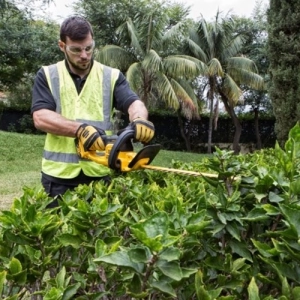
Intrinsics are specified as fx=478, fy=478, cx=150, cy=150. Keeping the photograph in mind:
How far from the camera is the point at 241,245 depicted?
50.8 inches

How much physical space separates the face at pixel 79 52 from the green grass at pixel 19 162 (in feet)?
16.6

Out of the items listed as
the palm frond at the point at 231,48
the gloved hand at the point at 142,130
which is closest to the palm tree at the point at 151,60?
the palm frond at the point at 231,48

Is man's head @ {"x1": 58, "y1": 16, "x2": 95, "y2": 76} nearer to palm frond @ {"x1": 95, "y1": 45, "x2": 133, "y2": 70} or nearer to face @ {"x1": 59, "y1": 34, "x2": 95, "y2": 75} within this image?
face @ {"x1": 59, "y1": 34, "x2": 95, "y2": 75}

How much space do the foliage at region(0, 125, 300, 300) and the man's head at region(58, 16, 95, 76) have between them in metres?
1.31

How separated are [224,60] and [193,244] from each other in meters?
20.2

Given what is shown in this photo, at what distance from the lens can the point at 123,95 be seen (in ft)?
9.20

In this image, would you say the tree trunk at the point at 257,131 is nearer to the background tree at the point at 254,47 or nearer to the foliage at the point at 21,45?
the background tree at the point at 254,47

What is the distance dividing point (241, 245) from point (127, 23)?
1732 centimetres

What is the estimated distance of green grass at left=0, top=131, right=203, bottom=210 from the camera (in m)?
9.03

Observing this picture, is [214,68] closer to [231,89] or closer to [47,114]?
[231,89]

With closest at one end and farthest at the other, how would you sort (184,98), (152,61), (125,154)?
1. (125,154)
2. (152,61)
3. (184,98)

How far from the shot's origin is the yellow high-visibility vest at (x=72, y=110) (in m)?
2.71

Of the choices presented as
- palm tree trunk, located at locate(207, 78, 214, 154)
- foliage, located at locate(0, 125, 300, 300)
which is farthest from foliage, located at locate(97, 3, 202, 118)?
foliage, located at locate(0, 125, 300, 300)

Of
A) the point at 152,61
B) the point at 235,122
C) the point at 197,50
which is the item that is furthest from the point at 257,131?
the point at 152,61
